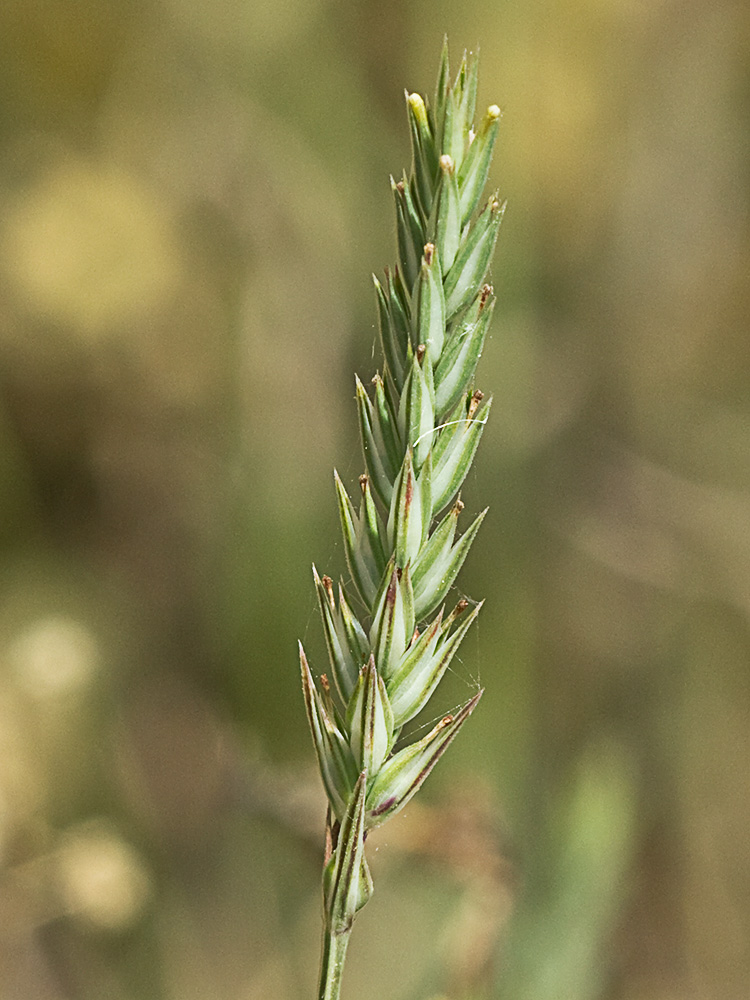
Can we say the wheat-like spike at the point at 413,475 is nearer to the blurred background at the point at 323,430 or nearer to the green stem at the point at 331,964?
the green stem at the point at 331,964

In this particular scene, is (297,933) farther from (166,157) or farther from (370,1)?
(370,1)

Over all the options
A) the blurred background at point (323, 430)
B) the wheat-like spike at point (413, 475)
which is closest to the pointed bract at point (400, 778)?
the wheat-like spike at point (413, 475)

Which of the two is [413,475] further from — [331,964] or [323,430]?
[323,430]

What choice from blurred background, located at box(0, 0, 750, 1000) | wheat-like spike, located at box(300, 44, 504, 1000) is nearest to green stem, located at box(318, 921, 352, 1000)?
wheat-like spike, located at box(300, 44, 504, 1000)

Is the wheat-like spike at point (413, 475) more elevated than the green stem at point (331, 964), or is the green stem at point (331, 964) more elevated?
the wheat-like spike at point (413, 475)

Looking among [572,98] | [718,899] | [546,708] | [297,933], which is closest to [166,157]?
[572,98]

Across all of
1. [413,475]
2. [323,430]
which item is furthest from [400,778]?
[323,430]

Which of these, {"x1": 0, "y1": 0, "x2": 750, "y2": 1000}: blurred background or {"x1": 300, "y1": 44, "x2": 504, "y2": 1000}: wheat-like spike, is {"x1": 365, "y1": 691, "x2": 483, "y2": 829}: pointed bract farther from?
{"x1": 0, "y1": 0, "x2": 750, "y2": 1000}: blurred background
